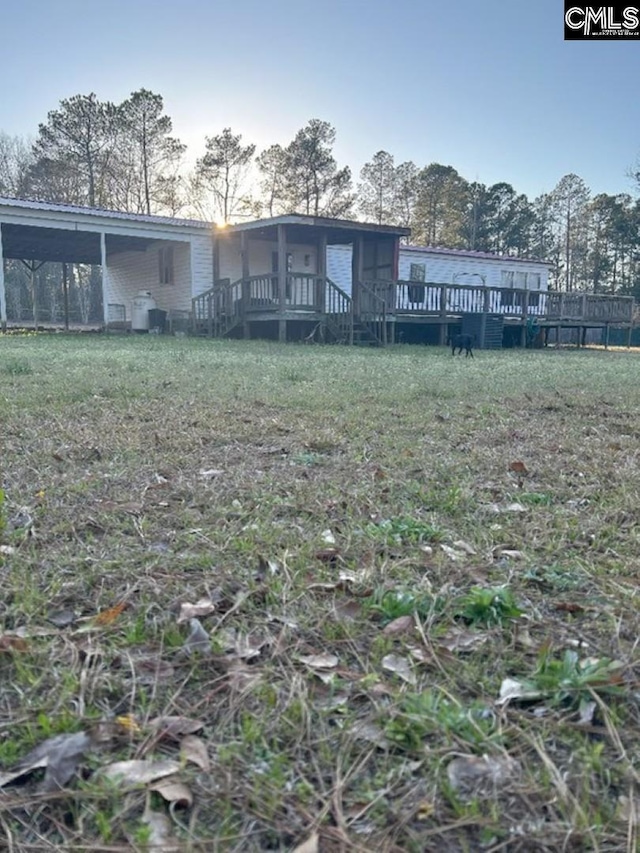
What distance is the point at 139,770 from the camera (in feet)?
3.19

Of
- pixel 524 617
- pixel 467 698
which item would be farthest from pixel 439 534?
pixel 467 698

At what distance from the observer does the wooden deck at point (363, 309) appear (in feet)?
50.5

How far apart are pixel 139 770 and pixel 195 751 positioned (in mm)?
97

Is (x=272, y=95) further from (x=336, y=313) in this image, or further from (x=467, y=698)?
(x=467, y=698)

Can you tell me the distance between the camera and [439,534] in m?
2.02

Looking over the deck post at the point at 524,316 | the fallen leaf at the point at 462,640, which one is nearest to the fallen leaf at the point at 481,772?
the fallen leaf at the point at 462,640

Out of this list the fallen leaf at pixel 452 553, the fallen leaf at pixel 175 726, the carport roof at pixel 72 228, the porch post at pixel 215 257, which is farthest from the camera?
the porch post at pixel 215 257

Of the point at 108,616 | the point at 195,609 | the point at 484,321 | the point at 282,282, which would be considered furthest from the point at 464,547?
the point at 484,321

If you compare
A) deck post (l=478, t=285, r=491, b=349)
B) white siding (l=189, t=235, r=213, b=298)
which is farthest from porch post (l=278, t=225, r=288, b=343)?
deck post (l=478, t=285, r=491, b=349)

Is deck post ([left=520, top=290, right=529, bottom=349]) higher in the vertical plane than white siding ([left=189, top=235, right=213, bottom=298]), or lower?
lower

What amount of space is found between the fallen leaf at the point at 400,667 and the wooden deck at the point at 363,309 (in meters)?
13.9

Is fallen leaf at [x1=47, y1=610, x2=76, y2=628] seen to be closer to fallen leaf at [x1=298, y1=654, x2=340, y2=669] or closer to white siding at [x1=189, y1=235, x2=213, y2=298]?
fallen leaf at [x1=298, y1=654, x2=340, y2=669]

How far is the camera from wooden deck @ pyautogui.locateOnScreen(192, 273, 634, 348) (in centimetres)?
1538

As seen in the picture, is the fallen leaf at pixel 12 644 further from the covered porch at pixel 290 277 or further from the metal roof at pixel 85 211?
the metal roof at pixel 85 211
